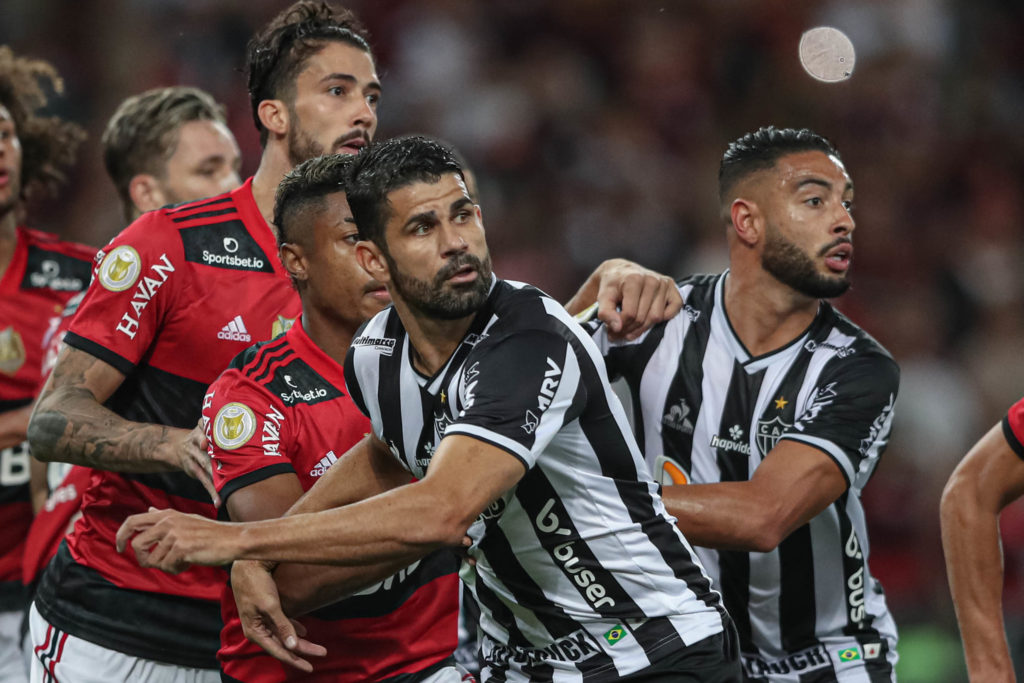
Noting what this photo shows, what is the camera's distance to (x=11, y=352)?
497cm

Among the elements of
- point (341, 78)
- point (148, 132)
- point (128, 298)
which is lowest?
point (128, 298)

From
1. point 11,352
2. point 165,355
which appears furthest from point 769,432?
point 11,352

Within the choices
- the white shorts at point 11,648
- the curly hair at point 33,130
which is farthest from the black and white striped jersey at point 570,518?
the curly hair at point 33,130

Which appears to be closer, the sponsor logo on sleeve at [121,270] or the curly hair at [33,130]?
the sponsor logo on sleeve at [121,270]

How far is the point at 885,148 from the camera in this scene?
1028 cm

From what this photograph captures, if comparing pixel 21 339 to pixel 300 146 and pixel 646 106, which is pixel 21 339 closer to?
pixel 300 146

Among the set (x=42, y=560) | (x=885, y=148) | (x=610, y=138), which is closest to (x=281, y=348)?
(x=42, y=560)

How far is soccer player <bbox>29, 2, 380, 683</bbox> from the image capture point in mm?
3643

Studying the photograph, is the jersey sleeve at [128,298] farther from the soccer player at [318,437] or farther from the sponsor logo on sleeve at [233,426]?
the sponsor logo on sleeve at [233,426]

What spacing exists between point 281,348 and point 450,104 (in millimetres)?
7357

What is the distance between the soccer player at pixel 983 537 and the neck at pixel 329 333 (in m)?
1.73

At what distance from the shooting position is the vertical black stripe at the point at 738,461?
3924 millimetres

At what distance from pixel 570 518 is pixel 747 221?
5.39 ft

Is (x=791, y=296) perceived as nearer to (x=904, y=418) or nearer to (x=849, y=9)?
(x=904, y=418)
